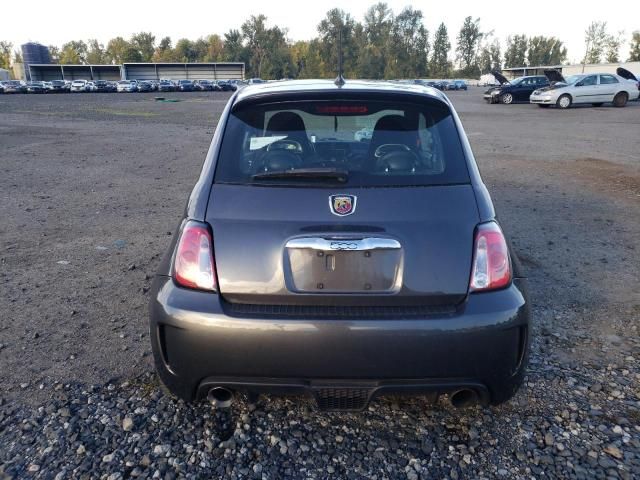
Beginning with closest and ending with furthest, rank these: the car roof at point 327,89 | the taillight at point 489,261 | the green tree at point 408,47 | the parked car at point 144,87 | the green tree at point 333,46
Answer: the taillight at point 489,261, the car roof at point 327,89, the parked car at point 144,87, the green tree at point 333,46, the green tree at point 408,47

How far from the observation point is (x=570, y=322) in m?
3.74

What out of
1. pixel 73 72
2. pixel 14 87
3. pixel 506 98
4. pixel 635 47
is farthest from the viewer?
pixel 73 72

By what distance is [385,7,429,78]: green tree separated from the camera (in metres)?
117

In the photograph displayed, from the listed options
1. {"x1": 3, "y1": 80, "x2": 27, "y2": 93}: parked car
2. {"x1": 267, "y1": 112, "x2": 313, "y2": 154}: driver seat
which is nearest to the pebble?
{"x1": 267, "y1": 112, "x2": 313, "y2": 154}: driver seat

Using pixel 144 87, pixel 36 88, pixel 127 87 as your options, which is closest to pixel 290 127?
pixel 127 87

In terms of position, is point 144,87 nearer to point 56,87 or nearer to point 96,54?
point 56,87

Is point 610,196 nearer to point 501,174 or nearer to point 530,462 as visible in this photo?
point 501,174

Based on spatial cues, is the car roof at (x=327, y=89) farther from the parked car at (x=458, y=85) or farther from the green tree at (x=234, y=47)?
the green tree at (x=234, y=47)

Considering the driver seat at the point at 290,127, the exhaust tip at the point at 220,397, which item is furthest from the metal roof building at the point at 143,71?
the exhaust tip at the point at 220,397

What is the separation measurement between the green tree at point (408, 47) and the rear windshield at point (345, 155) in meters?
119

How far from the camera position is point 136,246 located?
5.45 m

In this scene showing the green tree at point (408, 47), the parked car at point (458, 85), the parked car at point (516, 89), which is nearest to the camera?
the parked car at point (516, 89)

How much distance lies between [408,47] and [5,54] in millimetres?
98534

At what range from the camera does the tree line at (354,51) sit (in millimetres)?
109812
